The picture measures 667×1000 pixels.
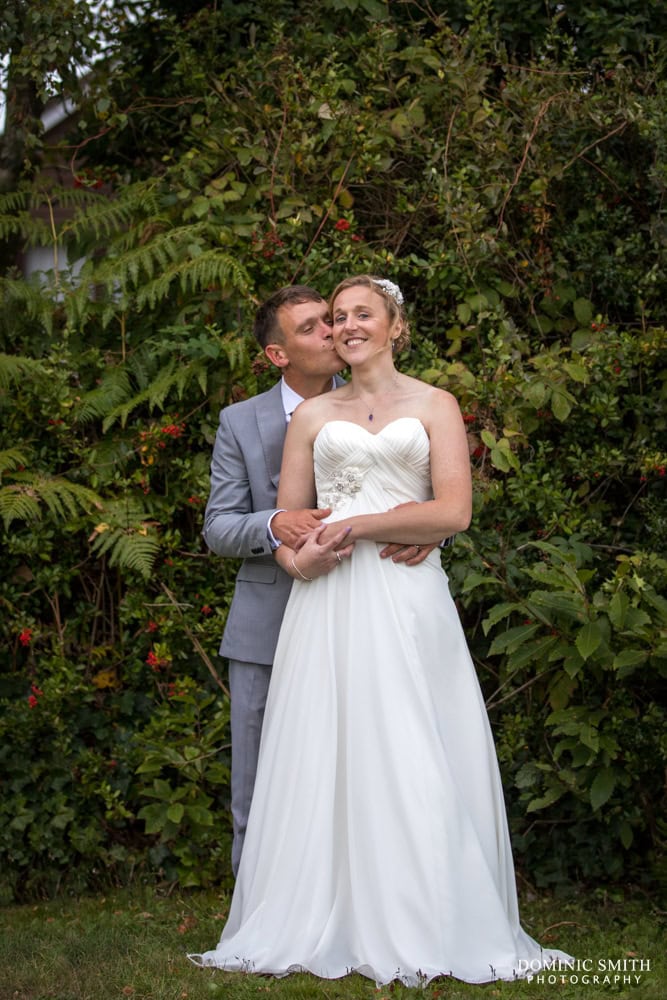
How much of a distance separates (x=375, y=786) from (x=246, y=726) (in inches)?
31.6

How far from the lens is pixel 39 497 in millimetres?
5414

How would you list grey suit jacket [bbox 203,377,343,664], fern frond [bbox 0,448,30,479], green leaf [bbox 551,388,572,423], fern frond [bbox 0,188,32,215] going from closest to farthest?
1. grey suit jacket [bbox 203,377,343,664]
2. green leaf [bbox 551,388,572,423]
3. fern frond [bbox 0,448,30,479]
4. fern frond [bbox 0,188,32,215]

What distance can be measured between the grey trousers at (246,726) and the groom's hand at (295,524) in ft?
1.99

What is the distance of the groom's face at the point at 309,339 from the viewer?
14.4 feet

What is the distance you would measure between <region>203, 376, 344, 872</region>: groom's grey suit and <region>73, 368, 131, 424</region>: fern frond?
1423 mm

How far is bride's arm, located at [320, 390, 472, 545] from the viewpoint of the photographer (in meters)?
3.86

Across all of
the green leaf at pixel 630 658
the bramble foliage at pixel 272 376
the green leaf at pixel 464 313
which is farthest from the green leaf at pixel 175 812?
the green leaf at pixel 464 313

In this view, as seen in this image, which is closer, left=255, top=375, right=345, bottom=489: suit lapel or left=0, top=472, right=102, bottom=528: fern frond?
left=255, top=375, right=345, bottom=489: suit lapel

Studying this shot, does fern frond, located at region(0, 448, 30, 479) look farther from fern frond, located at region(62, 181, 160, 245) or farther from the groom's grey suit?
the groom's grey suit

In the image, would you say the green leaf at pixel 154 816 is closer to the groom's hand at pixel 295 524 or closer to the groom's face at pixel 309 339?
the groom's hand at pixel 295 524

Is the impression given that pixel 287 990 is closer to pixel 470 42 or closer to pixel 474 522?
pixel 474 522

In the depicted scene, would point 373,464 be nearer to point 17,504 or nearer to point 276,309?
point 276,309

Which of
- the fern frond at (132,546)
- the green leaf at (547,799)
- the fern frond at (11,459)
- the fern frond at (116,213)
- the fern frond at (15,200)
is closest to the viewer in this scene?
the green leaf at (547,799)

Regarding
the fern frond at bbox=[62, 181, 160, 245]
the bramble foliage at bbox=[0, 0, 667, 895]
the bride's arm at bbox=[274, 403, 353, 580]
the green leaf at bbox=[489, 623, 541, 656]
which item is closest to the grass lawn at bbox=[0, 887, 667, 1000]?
the bramble foliage at bbox=[0, 0, 667, 895]
